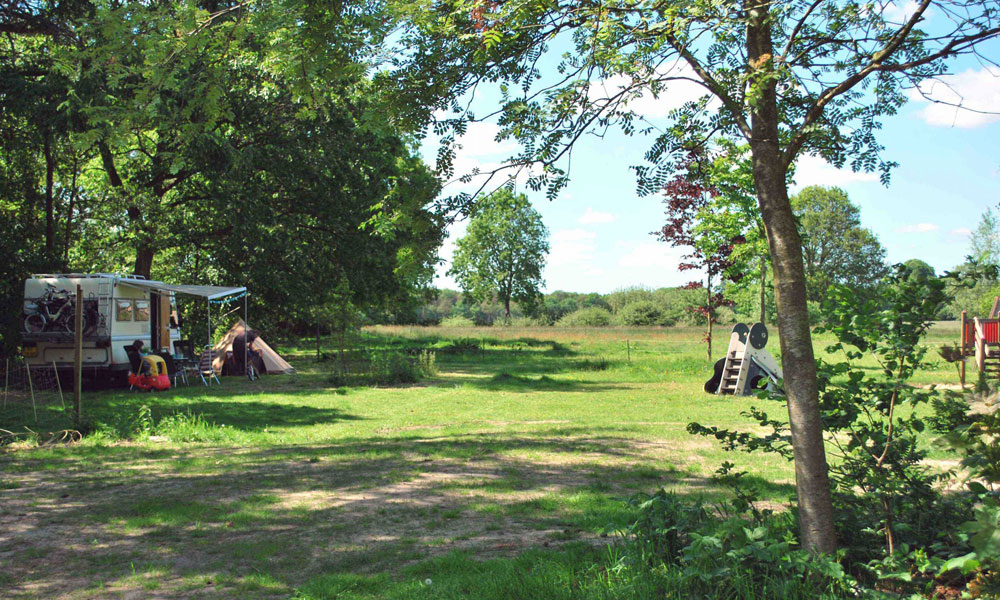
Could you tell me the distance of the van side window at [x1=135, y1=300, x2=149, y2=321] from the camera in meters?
15.9

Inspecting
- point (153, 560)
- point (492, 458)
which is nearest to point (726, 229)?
point (492, 458)

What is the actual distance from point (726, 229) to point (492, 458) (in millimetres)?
13658

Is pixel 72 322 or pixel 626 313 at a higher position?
pixel 626 313

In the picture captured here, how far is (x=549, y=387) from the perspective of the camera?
50.4ft

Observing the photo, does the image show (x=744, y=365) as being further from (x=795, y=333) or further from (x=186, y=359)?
(x=186, y=359)

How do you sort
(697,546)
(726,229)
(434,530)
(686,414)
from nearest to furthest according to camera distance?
(697,546), (434,530), (686,414), (726,229)

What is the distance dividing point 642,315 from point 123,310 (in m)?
40.5

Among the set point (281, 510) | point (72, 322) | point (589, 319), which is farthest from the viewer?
point (589, 319)

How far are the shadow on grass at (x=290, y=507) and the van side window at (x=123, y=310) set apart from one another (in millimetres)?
8292

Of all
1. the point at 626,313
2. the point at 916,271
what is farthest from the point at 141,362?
the point at 626,313

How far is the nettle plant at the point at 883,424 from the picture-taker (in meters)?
3.20

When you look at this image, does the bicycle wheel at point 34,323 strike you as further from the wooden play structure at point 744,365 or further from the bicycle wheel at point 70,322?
the wooden play structure at point 744,365

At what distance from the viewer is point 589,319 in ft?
170

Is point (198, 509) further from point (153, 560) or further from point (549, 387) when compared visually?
point (549, 387)
